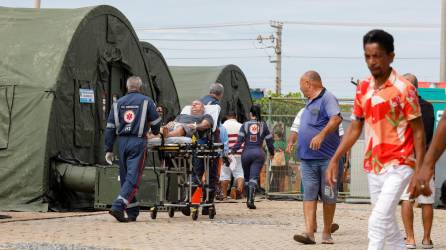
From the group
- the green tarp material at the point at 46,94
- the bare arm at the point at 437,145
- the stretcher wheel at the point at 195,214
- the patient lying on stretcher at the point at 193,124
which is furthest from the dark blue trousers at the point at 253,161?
the bare arm at the point at 437,145

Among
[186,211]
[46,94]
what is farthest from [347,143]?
[46,94]

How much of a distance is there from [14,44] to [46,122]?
5.43 ft

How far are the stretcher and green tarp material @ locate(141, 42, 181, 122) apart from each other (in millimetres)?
8453

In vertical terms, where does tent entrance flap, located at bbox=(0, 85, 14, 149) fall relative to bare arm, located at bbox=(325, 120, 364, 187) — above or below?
above

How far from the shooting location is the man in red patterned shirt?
314 inches

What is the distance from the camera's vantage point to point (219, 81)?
2986 cm

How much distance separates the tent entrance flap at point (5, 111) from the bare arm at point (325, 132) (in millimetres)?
7530

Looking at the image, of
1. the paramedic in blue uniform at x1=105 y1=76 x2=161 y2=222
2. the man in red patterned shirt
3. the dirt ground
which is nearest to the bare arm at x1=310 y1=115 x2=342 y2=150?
the dirt ground

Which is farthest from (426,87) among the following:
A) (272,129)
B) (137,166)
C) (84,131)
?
(137,166)

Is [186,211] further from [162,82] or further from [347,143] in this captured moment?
[162,82]

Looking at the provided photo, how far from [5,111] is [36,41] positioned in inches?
52.8

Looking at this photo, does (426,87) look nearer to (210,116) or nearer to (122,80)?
(122,80)

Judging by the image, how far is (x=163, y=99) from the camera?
2508cm

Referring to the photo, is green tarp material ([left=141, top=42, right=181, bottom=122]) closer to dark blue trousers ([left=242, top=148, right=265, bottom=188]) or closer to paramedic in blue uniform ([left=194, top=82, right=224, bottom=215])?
dark blue trousers ([left=242, top=148, right=265, bottom=188])
